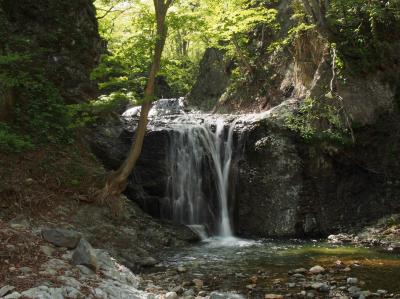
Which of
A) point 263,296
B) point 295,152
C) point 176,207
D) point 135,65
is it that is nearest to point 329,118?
point 295,152

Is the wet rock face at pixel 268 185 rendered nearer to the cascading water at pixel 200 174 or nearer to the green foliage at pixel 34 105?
the cascading water at pixel 200 174

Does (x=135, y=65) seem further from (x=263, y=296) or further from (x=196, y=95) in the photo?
A: (x=196, y=95)

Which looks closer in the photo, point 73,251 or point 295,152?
point 73,251

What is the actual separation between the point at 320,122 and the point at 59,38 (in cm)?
872

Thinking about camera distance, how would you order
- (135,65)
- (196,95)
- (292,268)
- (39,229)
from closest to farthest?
(39,229), (292,268), (135,65), (196,95)

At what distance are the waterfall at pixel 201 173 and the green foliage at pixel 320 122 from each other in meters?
2.31

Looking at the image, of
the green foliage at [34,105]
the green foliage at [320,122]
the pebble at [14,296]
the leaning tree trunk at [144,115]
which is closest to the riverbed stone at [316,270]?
the leaning tree trunk at [144,115]

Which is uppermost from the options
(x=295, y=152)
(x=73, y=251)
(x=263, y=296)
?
(x=295, y=152)

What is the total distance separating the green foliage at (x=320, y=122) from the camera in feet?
43.3

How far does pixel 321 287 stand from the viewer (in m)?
7.00

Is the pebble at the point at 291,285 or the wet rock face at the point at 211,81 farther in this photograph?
the wet rock face at the point at 211,81

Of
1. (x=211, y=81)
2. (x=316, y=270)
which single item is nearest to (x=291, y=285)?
(x=316, y=270)

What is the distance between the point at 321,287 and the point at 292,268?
1.58 metres

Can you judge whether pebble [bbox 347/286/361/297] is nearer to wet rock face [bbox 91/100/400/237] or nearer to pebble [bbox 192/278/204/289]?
pebble [bbox 192/278/204/289]
